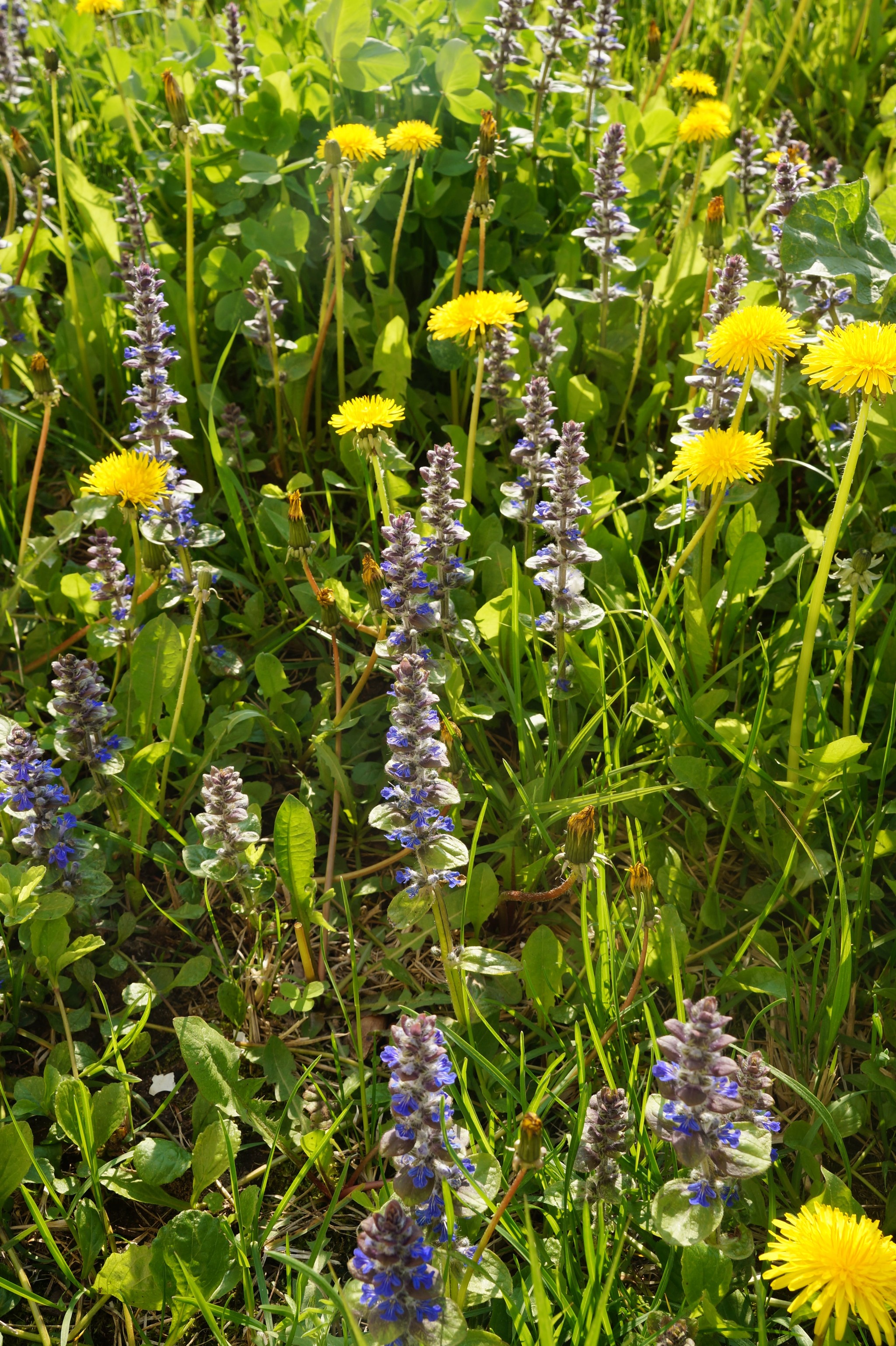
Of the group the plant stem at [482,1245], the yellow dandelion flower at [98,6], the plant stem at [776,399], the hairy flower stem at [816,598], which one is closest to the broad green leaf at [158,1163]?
the plant stem at [482,1245]

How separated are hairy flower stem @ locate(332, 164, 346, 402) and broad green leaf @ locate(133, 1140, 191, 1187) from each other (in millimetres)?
2035

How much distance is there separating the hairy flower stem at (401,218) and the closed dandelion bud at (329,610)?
4.60 ft

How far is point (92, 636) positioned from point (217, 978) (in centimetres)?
91

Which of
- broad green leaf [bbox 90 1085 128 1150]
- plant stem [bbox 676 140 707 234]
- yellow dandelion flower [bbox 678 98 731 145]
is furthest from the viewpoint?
yellow dandelion flower [bbox 678 98 731 145]

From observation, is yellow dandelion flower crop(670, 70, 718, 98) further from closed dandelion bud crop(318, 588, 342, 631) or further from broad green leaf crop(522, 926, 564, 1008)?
broad green leaf crop(522, 926, 564, 1008)

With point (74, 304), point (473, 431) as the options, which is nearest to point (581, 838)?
point (473, 431)

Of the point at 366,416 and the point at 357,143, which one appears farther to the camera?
the point at 357,143

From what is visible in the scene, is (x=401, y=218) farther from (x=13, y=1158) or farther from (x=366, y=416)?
(x=13, y=1158)

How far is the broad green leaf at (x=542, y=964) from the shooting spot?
6.95 ft

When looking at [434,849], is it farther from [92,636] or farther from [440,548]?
[92,636]

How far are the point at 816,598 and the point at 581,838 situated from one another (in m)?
0.72

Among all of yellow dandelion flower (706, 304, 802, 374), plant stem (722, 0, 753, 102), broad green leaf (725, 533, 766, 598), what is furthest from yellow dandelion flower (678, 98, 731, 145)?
broad green leaf (725, 533, 766, 598)

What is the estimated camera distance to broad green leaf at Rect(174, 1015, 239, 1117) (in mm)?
1979

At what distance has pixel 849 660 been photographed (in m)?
2.37
